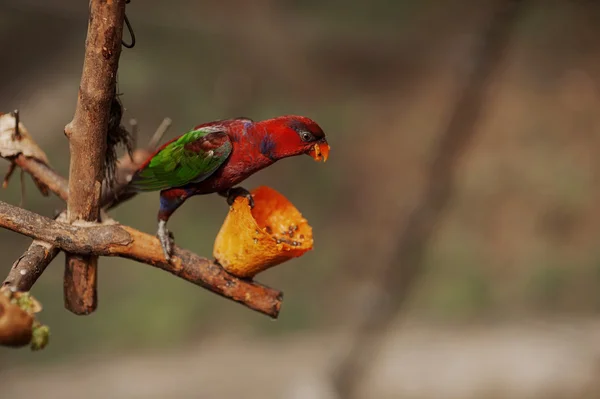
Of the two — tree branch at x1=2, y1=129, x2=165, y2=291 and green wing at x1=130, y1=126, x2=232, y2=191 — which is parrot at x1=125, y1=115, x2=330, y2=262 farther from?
tree branch at x1=2, y1=129, x2=165, y2=291

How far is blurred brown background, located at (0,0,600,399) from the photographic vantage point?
4.16m

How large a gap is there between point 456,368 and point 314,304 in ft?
3.62

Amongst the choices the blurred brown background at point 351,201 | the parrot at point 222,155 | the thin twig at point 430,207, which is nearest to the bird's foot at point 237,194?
the parrot at point 222,155

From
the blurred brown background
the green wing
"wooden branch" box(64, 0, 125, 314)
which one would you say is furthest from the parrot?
the blurred brown background

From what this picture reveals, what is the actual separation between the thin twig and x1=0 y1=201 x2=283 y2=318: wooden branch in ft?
6.05

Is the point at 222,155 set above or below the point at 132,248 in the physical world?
above

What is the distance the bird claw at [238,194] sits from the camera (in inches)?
48.7

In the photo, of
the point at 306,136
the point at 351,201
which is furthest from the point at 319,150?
the point at 351,201

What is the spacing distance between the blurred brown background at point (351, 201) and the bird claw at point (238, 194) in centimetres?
264

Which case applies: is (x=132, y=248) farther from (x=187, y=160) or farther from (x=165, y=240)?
(x=187, y=160)

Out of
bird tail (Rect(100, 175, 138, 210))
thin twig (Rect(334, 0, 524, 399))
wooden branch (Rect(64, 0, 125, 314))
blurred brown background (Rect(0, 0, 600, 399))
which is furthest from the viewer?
blurred brown background (Rect(0, 0, 600, 399))

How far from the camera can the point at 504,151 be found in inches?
192

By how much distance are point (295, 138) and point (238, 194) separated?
0.22 metres

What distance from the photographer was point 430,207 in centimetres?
307
